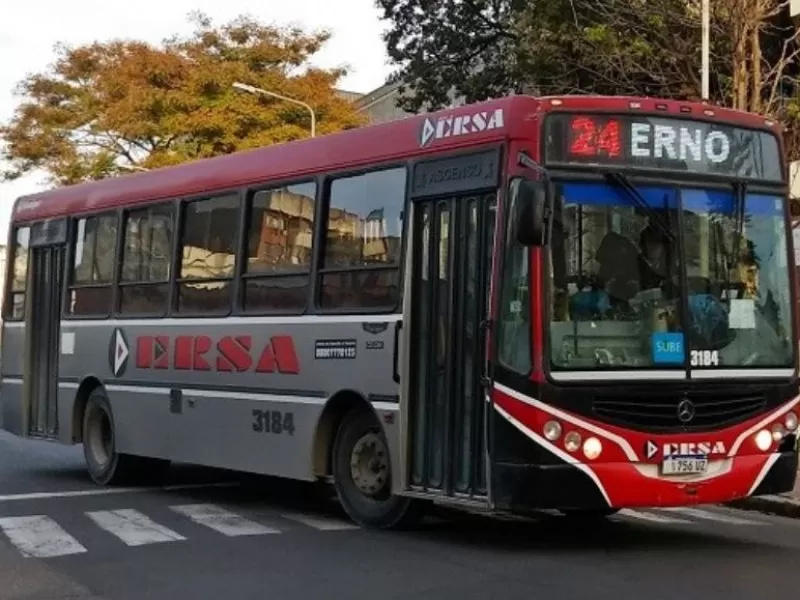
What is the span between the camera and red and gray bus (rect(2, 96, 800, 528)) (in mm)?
9195

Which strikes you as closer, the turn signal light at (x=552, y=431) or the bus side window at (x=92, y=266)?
the turn signal light at (x=552, y=431)

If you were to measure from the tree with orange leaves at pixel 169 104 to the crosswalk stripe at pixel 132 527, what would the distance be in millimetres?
29704

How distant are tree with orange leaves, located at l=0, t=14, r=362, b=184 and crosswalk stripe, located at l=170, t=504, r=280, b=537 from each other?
29.4 metres

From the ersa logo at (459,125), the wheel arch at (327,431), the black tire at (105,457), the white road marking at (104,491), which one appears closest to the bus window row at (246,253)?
the ersa logo at (459,125)

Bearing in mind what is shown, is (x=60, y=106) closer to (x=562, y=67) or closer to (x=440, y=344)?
(x=562, y=67)

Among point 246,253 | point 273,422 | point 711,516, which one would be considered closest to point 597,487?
point 273,422

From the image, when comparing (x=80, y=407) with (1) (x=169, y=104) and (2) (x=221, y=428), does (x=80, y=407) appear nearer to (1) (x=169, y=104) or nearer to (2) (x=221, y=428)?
(2) (x=221, y=428)

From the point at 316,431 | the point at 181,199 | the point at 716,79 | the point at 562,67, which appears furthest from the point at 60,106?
the point at 316,431

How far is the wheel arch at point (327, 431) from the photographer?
11.1m

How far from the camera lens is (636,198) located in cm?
946

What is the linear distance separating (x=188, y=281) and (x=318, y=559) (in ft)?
14.6

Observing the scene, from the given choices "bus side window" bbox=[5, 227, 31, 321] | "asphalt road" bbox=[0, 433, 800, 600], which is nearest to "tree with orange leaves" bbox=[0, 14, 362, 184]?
"bus side window" bbox=[5, 227, 31, 321]

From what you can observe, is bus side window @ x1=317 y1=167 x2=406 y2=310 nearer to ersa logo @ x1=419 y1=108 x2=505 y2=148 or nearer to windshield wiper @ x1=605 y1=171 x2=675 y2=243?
ersa logo @ x1=419 y1=108 x2=505 y2=148

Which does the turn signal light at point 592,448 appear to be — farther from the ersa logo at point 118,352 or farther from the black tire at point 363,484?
the ersa logo at point 118,352
